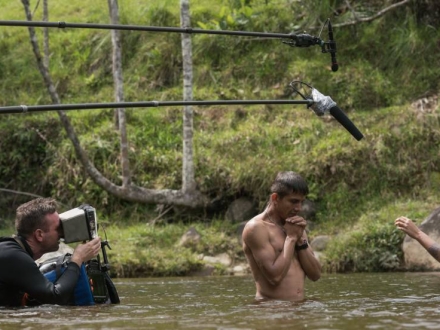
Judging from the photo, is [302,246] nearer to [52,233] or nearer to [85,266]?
[85,266]

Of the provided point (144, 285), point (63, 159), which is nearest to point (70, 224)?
point (144, 285)

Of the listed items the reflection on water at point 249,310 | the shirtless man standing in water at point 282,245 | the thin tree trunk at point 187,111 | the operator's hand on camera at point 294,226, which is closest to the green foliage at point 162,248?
the thin tree trunk at point 187,111

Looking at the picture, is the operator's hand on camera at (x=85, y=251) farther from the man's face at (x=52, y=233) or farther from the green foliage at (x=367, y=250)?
the green foliage at (x=367, y=250)

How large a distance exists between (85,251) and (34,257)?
0.42 m

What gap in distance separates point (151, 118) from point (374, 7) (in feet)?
14.5

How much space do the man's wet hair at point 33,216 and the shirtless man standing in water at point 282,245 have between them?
5.10 ft

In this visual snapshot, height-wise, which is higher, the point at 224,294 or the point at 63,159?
the point at 63,159

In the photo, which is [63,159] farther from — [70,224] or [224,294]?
[70,224]

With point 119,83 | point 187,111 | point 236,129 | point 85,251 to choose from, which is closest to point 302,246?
point 85,251

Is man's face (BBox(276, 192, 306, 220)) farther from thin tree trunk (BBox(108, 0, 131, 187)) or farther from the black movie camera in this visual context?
thin tree trunk (BBox(108, 0, 131, 187))

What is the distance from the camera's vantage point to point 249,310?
24.7 feet

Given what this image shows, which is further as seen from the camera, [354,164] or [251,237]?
[354,164]

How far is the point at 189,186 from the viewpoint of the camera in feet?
49.6

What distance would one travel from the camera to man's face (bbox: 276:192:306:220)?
7867 mm
